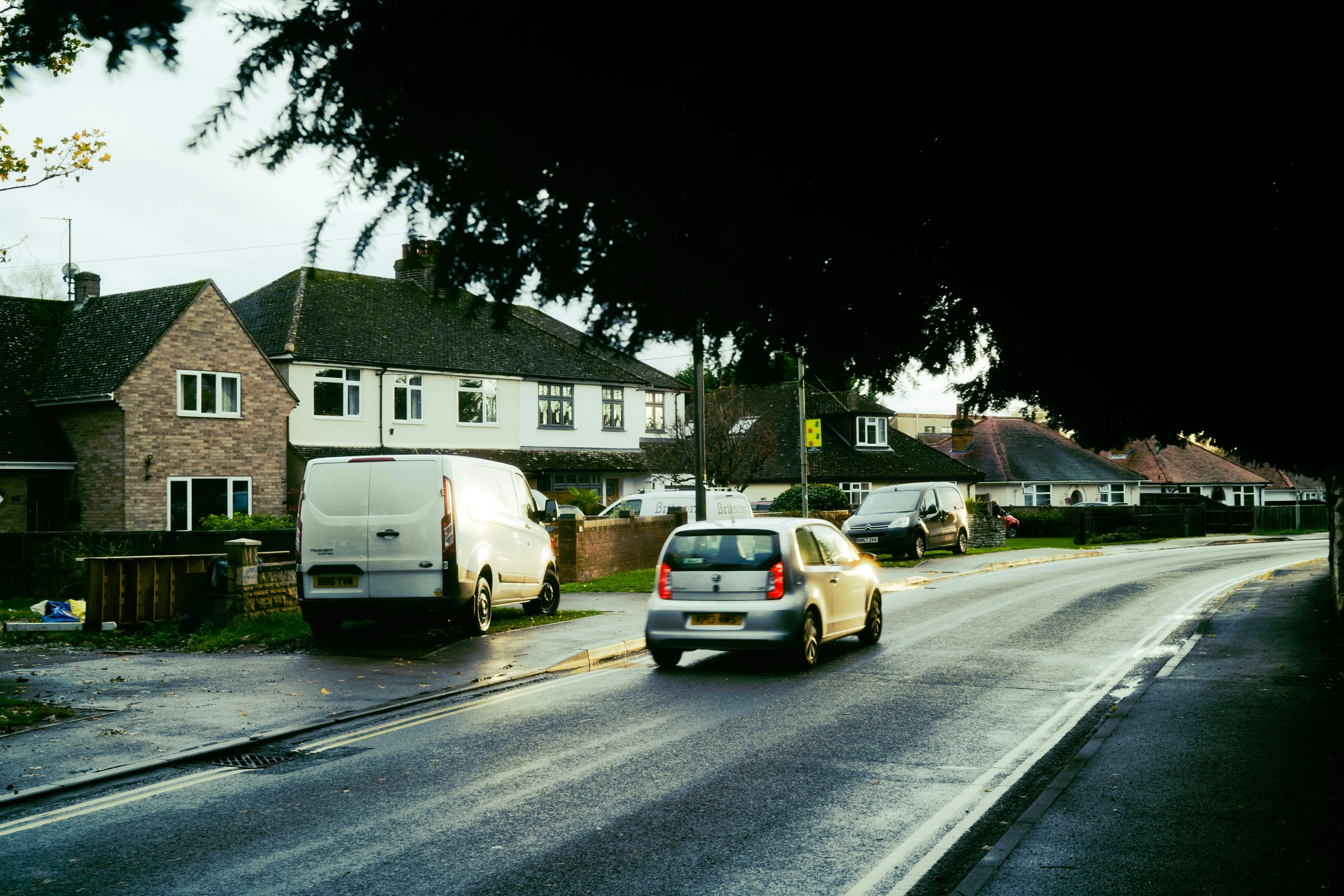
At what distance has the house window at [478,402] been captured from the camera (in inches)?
1567

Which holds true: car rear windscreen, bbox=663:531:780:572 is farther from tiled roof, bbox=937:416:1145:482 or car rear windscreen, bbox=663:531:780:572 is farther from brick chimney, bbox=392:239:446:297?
tiled roof, bbox=937:416:1145:482

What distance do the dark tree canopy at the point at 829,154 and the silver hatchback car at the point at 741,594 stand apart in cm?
707

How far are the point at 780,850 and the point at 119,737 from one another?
18.6 ft

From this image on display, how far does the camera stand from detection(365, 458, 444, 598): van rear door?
14.1 m

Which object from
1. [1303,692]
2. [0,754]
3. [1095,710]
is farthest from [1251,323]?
[0,754]

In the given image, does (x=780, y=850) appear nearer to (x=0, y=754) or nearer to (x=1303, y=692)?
(x=0, y=754)

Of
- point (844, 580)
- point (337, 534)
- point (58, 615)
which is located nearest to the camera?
point (844, 580)

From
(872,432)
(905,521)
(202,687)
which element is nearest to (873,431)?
(872,432)

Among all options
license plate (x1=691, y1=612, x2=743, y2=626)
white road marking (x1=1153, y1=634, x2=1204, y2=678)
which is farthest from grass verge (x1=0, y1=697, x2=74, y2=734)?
white road marking (x1=1153, y1=634, x2=1204, y2=678)

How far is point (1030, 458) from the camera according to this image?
2547 inches

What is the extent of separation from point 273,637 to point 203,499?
1872 cm

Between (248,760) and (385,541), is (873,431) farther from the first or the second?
(248,760)

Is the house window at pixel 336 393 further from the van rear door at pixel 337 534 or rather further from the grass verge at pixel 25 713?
the grass verge at pixel 25 713

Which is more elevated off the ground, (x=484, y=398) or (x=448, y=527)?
(x=484, y=398)
